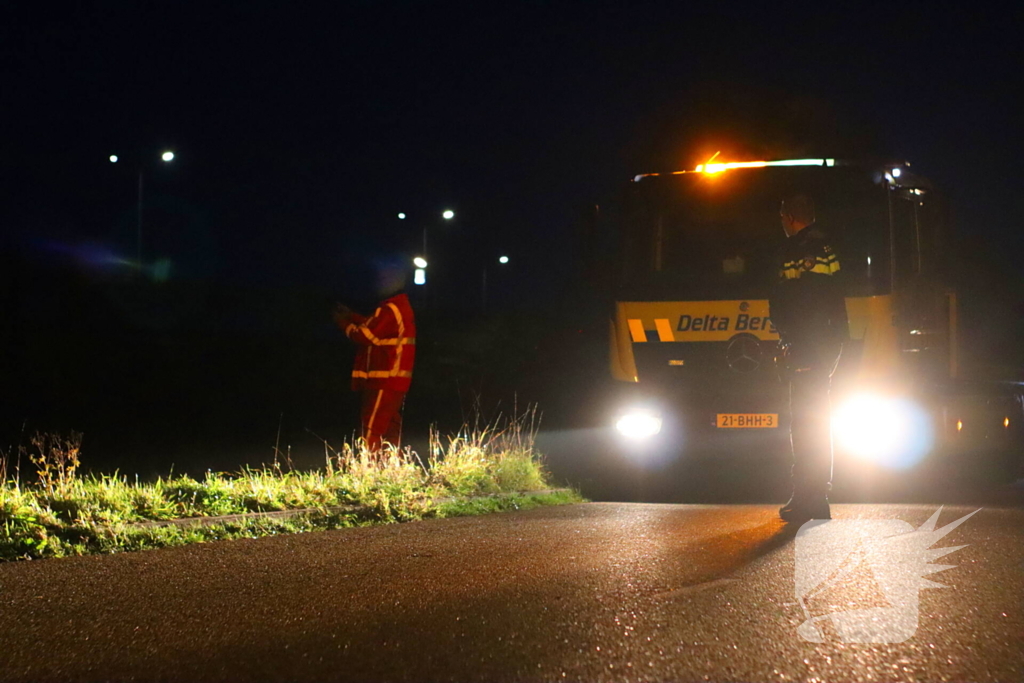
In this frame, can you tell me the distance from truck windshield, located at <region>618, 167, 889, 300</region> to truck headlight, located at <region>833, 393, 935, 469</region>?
3.50 feet

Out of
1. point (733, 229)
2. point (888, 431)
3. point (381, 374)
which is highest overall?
point (733, 229)

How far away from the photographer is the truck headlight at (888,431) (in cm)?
1030

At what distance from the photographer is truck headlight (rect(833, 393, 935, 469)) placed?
10.3 m

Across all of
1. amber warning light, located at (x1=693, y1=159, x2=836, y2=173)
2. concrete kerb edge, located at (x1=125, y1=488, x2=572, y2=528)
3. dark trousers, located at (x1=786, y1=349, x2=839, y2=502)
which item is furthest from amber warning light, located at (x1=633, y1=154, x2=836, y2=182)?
dark trousers, located at (x1=786, y1=349, x2=839, y2=502)

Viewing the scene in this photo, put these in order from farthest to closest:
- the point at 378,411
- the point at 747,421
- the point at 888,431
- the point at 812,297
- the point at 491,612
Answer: the point at 747,421 → the point at 378,411 → the point at 888,431 → the point at 812,297 → the point at 491,612

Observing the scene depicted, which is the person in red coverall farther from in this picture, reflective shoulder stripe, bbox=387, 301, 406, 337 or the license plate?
the license plate

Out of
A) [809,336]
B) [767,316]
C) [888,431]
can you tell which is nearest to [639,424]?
[767,316]

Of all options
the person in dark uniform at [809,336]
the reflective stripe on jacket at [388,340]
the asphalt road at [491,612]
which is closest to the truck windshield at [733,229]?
the reflective stripe on jacket at [388,340]

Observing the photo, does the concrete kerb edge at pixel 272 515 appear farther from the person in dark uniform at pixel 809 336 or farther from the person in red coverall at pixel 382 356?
the person in dark uniform at pixel 809 336

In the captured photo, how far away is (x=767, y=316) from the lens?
10656 millimetres

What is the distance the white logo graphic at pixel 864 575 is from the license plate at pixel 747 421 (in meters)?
3.48

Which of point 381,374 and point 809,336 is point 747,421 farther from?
point 809,336

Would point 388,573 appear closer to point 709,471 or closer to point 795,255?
point 795,255

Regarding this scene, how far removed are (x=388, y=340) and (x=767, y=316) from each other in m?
3.54
